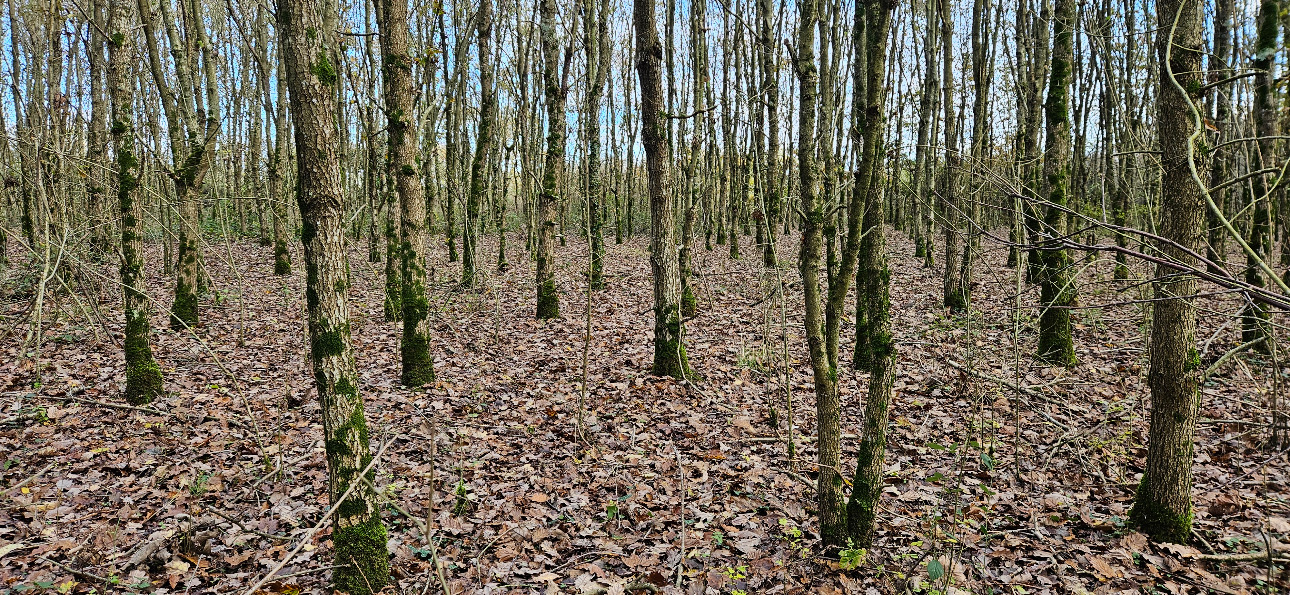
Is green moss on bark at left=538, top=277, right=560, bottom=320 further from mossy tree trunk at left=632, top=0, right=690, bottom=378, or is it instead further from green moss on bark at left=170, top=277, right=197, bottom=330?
green moss on bark at left=170, top=277, right=197, bottom=330

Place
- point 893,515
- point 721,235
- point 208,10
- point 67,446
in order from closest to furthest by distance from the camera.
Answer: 1. point 893,515
2. point 67,446
3. point 208,10
4. point 721,235

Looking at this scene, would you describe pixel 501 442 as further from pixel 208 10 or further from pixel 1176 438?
pixel 208 10

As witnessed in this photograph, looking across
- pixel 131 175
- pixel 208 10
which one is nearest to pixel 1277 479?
pixel 131 175

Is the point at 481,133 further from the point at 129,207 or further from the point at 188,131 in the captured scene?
the point at 129,207

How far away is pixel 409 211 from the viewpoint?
7395 millimetres

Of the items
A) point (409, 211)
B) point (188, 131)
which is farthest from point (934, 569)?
point (188, 131)

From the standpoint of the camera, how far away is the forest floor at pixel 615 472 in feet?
13.2

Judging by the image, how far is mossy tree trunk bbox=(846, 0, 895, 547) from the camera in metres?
3.75

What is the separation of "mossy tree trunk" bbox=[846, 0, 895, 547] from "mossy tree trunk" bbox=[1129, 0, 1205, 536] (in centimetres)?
147

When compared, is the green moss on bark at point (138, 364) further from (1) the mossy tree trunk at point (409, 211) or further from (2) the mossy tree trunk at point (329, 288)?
(2) the mossy tree trunk at point (329, 288)

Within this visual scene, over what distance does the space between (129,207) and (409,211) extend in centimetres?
264

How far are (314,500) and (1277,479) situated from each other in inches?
295

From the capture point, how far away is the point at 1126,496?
4.81 metres

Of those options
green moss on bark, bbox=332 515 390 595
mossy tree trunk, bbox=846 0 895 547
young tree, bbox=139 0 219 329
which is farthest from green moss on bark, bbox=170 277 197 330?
mossy tree trunk, bbox=846 0 895 547
